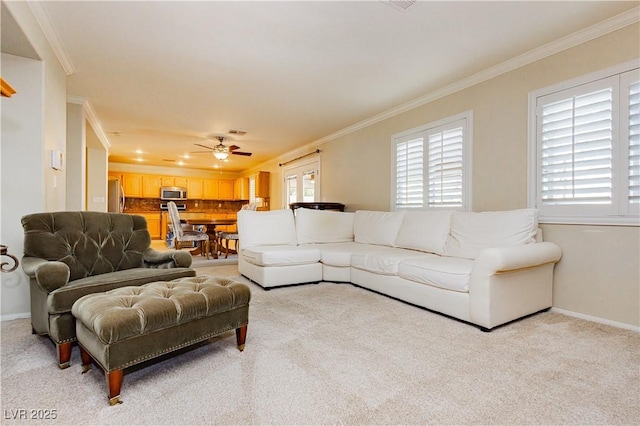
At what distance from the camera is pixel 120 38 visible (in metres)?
2.77

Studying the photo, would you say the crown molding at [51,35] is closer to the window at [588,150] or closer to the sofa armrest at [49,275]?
the sofa armrest at [49,275]

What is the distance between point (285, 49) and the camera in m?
2.93

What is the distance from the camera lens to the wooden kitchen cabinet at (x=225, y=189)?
35.4 ft

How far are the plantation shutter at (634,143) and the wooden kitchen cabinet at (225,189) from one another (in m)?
10.3

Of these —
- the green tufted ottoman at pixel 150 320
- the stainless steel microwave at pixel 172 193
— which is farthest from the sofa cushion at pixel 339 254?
the stainless steel microwave at pixel 172 193

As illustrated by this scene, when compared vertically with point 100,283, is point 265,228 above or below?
above

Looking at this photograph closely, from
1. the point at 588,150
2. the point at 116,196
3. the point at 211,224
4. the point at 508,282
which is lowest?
the point at 508,282

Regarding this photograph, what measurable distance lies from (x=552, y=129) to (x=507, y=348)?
2.10 m

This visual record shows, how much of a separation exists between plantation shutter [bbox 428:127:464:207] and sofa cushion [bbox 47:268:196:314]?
3.04 meters

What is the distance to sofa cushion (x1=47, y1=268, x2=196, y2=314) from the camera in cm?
171

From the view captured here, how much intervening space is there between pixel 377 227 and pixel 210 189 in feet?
25.8

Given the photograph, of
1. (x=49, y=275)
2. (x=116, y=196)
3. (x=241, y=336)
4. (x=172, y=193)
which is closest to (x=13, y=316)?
(x=49, y=275)

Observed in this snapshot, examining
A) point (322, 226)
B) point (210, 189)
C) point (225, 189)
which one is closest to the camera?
point (322, 226)

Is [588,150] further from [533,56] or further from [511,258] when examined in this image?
[511,258]
